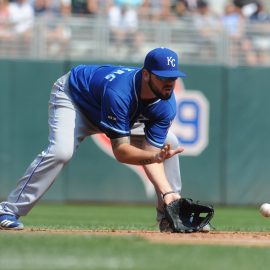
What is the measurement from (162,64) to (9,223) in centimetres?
178

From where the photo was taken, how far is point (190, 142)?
14.3 m

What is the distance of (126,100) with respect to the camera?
22.6 ft

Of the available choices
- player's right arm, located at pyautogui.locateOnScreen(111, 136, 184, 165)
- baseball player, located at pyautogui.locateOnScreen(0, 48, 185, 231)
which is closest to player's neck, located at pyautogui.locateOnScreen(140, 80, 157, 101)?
baseball player, located at pyautogui.locateOnScreen(0, 48, 185, 231)

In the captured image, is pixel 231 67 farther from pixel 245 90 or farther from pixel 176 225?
pixel 176 225

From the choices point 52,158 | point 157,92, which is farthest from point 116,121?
point 52,158

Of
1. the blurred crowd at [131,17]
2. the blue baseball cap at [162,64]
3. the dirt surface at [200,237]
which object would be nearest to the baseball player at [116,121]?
the blue baseball cap at [162,64]

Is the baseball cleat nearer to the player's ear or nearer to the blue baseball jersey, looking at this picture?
the blue baseball jersey

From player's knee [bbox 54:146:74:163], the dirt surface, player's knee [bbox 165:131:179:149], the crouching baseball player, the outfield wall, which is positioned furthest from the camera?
the outfield wall

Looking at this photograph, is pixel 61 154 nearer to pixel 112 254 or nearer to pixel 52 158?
pixel 52 158

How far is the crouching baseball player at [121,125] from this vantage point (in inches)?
272

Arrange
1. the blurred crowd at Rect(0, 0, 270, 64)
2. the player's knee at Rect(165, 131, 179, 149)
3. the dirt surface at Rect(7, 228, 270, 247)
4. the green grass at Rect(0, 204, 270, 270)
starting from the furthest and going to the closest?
the blurred crowd at Rect(0, 0, 270, 64) → the player's knee at Rect(165, 131, 179, 149) → the dirt surface at Rect(7, 228, 270, 247) → the green grass at Rect(0, 204, 270, 270)

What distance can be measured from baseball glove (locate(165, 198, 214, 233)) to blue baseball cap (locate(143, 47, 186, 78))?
1.12m

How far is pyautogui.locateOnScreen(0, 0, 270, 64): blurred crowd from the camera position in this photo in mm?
14594

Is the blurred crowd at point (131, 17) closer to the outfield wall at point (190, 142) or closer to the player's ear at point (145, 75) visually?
the outfield wall at point (190, 142)
